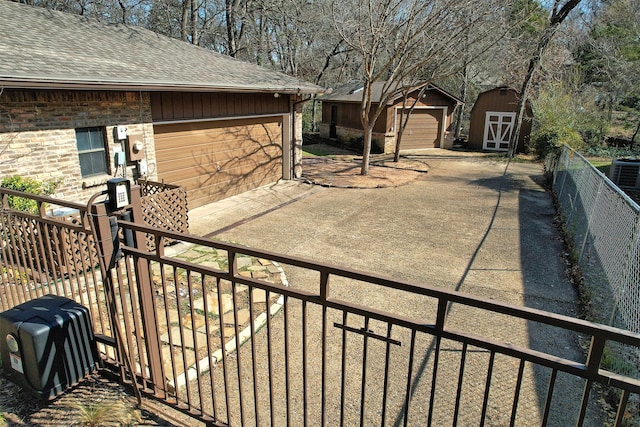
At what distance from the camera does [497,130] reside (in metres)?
21.7

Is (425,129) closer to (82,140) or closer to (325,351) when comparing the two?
(82,140)

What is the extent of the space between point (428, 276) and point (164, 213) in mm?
4420

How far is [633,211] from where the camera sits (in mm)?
4727

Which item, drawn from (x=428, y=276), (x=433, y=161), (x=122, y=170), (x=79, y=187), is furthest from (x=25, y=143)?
(x=433, y=161)

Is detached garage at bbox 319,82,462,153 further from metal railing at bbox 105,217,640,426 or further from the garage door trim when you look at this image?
metal railing at bbox 105,217,640,426

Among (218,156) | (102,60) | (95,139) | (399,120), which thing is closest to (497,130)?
(399,120)

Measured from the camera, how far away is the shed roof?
21109 millimetres

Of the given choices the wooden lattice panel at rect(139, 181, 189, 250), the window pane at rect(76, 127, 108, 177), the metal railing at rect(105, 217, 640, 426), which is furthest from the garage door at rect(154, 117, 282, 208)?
the metal railing at rect(105, 217, 640, 426)

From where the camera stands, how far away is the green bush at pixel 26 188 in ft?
17.6

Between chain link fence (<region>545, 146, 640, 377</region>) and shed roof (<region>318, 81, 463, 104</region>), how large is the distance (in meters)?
13.4

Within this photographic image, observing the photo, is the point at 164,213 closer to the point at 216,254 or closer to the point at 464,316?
the point at 216,254

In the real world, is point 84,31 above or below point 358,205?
above

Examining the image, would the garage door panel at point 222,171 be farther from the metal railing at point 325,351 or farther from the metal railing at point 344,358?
the metal railing at point 344,358

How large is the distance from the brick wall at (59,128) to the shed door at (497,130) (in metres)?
18.9
